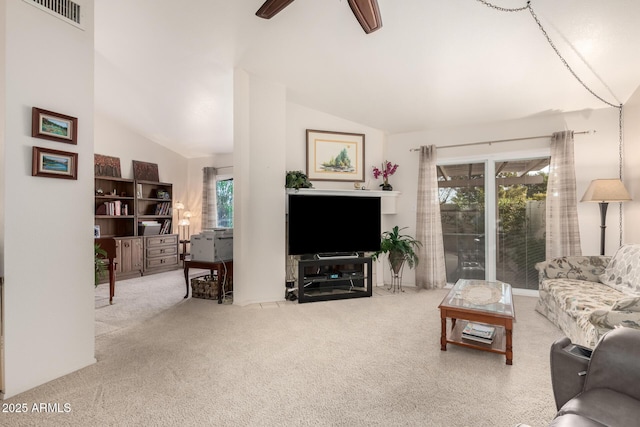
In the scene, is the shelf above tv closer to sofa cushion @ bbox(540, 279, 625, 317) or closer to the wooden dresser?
sofa cushion @ bbox(540, 279, 625, 317)

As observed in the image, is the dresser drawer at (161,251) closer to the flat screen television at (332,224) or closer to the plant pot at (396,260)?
the flat screen television at (332,224)

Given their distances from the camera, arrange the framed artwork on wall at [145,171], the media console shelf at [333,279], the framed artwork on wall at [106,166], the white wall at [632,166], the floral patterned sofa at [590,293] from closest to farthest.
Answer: the floral patterned sofa at [590,293]
the white wall at [632,166]
the media console shelf at [333,279]
the framed artwork on wall at [106,166]
the framed artwork on wall at [145,171]

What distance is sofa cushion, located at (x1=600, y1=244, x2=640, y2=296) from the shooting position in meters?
2.86

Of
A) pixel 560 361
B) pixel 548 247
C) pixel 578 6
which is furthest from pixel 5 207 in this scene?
pixel 548 247

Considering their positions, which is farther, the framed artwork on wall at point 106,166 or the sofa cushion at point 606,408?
the framed artwork on wall at point 106,166

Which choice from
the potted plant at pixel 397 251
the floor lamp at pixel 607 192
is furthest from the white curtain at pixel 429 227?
the floor lamp at pixel 607 192

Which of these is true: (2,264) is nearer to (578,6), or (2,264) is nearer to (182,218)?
(578,6)

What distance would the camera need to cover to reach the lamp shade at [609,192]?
11.4ft

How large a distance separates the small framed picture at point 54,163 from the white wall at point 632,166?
216 inches

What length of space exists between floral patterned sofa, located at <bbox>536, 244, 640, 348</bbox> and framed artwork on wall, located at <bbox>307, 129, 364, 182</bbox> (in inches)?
105

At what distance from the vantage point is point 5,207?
196cm

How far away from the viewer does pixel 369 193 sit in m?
4.63

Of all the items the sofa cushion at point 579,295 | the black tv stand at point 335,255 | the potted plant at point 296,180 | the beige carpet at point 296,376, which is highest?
the potted plant at point 296,180

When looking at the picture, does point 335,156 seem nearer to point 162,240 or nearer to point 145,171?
point 162,240
